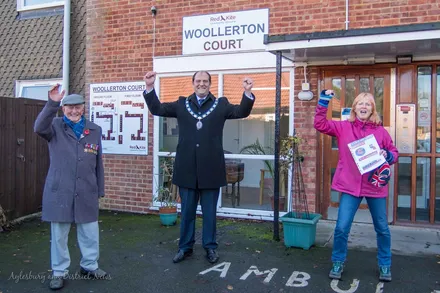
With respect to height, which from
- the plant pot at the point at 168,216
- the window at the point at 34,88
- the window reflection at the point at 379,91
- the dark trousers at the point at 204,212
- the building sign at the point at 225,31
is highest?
the building sign at the point at 225,31

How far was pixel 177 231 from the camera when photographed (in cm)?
623

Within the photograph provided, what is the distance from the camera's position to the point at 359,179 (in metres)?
4.13

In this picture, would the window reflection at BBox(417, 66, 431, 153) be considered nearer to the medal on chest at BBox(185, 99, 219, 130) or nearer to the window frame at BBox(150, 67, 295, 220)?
the window frame at BBox(150, 67, 295, 220)

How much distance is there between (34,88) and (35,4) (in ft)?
5.66

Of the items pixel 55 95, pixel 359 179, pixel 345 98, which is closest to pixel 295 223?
pixel 359 179

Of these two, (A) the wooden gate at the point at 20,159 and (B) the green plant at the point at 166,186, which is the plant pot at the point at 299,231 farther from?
(A) the wooden gate at the point at 20,159

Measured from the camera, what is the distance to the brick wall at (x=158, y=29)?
6086mm

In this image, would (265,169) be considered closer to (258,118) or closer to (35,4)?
(258,118)

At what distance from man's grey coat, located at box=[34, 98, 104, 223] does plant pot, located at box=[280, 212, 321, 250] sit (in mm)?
2274

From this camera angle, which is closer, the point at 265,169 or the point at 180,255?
the point at 180,255

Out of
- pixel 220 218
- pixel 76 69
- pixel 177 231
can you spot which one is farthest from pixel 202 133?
pixel 76 69

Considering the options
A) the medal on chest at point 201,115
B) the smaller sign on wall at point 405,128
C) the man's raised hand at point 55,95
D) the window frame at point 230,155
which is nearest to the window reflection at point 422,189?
the smaller sign on wall at point 405,128

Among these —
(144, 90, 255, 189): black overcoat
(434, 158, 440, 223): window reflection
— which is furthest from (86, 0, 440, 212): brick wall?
(144, 90, 255, 189): black overcoat

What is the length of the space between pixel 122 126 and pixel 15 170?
1798mm
